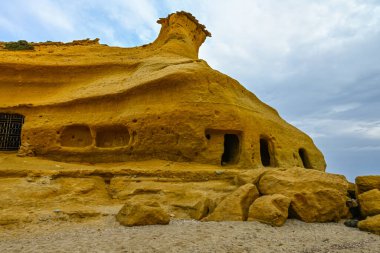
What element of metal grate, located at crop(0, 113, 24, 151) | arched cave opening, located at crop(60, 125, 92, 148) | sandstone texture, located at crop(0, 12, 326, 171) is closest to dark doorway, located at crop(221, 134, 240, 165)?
sandstone texture, located at crop(0, 12, 326, 171)

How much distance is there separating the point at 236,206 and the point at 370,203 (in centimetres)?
383

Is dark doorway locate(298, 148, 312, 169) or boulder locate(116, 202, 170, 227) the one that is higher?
dark doorway locate(298, 148, 312, 169)

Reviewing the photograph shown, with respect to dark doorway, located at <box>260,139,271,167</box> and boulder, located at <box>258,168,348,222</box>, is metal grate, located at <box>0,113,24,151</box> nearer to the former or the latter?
boulder, located at <box>258,168,348,222</box>

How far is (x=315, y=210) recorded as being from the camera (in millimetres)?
8367

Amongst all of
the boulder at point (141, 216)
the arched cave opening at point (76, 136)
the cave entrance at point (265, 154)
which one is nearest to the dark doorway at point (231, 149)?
the cave entrance at point (265, 154)

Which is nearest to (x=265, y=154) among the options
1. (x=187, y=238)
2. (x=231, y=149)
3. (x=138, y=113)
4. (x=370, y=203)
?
(x=231, y=149)

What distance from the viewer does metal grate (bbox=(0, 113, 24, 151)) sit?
1473cm

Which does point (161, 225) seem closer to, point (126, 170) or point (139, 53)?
point (126, 170)

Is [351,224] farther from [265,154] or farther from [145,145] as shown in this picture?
[265,154]

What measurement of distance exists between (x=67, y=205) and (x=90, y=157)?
476 cm

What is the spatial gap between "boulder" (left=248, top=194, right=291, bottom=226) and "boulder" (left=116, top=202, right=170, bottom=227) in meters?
2.22

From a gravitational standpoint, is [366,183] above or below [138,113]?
below

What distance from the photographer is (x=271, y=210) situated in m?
7.55

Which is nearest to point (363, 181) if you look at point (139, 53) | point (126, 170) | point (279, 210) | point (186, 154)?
point (279, 210)
